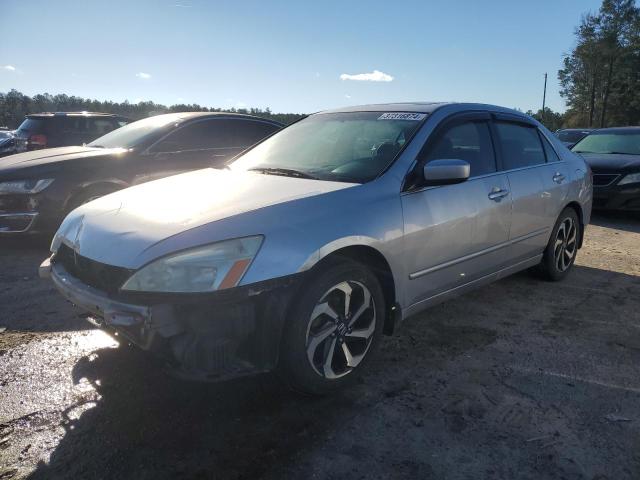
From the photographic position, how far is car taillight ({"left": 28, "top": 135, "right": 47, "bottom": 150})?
9.11m

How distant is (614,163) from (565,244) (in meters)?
4.33

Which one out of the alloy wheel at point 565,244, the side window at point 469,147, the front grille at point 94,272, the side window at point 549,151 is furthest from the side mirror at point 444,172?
the alloy wheel at point 565,244

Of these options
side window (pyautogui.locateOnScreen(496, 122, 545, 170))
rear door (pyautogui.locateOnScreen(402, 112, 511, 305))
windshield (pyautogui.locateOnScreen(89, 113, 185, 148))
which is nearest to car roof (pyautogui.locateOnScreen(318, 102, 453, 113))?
rear door (pyautogui.locateOnScreen(402, 112, 511, 305))

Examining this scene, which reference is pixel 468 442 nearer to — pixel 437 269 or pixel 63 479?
pixel 437 269

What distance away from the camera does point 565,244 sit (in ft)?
16.2

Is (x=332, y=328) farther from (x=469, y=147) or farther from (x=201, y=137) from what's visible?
(x=201, y=137)

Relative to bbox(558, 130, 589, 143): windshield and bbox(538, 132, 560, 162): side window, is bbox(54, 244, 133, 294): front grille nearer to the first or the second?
bbox(538, 132, 560, 162): side window

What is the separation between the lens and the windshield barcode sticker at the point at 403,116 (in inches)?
139

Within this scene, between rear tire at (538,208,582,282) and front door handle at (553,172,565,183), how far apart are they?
0.34 m

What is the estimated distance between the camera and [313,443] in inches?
93.5

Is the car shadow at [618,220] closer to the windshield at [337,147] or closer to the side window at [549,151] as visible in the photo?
the side window at [549,151]

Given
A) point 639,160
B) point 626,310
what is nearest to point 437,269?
Answer: point 626,310

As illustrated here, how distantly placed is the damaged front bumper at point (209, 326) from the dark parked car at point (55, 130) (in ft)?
26.1

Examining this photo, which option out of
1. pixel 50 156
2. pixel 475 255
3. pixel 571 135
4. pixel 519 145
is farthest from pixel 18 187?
pixel 571 135
